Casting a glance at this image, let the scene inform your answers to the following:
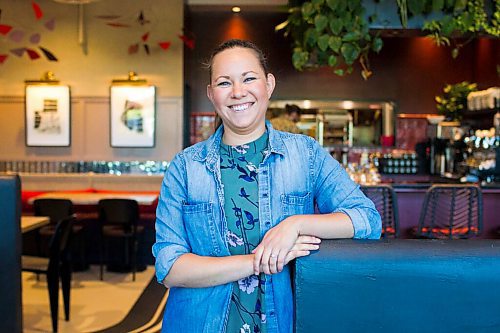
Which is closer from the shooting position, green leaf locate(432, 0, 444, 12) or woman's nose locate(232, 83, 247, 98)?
woman's nose locate(232, 83, 247, 98)

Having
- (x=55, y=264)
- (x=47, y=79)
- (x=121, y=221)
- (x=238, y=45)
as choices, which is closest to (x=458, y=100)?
(x=121, y=221)

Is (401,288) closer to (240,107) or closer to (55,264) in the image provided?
(240,107)

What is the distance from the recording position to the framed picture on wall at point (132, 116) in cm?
921

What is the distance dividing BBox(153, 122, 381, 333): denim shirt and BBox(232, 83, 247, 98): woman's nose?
0.47 feet

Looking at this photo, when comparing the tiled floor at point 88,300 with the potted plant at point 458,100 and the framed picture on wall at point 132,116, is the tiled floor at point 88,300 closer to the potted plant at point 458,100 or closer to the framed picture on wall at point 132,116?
the framed picture on wall at point 132,116

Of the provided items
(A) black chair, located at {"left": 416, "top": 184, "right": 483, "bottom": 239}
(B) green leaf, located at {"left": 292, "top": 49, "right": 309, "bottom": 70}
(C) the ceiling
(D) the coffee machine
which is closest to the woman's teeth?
(A) black chair, located at {"left": 416, "top": 184, "right": 483, "bottom": 239}

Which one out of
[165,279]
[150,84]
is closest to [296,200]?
[165,279]

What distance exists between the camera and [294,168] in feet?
5.24

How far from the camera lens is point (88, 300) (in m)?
5.76

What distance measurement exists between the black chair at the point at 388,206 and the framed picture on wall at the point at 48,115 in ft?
20.5

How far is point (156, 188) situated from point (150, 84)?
162cm

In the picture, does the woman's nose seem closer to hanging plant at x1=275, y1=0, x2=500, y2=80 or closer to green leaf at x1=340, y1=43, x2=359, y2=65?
hanging plant at x1=275, y1=0, x2=500, y2=80

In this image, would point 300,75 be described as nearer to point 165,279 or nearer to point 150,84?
point 150,84

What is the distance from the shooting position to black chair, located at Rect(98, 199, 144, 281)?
6695 mm
